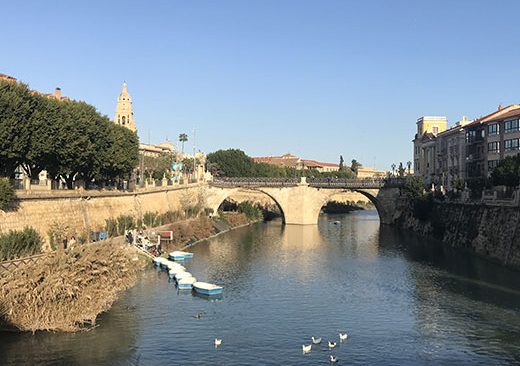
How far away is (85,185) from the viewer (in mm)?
77562

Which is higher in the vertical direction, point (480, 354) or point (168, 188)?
point (168, 188)

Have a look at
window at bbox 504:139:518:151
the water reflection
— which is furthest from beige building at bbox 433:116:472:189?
the water reflection

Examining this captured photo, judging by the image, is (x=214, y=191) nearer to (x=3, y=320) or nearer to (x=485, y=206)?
(x=485, y=206)

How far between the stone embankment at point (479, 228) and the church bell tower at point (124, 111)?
73345mm

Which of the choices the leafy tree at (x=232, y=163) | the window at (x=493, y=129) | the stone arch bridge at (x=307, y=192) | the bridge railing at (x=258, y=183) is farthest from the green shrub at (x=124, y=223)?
the leafy tree at (x=232, y=163)

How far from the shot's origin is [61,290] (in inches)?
1478

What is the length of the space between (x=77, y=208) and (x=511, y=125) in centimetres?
7374

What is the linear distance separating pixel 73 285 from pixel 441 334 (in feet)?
86.5

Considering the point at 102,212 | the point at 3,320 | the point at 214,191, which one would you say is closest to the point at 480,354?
the point at 3,320

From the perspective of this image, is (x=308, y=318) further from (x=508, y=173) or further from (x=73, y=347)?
(x=508, y=173)

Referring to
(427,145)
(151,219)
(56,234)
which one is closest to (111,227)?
(56,234)

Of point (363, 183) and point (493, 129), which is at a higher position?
point (493, 129)

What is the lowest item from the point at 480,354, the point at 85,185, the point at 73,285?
the point at 480,354

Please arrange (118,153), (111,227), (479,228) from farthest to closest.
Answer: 1. (479,228)
2. (118,153)
3. (111,227)
